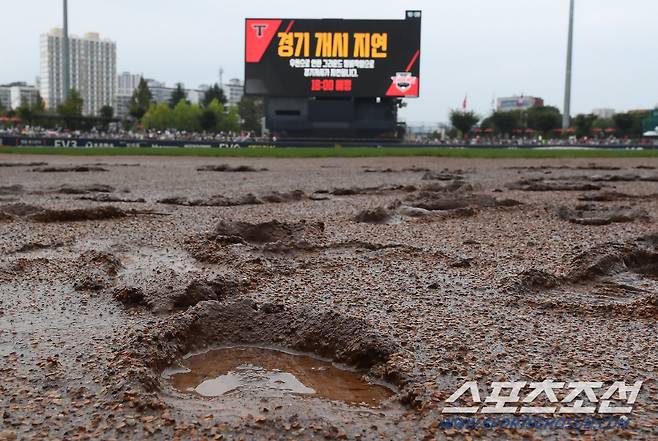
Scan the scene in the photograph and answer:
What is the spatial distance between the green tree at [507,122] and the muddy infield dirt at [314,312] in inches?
2382

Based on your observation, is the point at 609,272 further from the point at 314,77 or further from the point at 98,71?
the point at 98,71

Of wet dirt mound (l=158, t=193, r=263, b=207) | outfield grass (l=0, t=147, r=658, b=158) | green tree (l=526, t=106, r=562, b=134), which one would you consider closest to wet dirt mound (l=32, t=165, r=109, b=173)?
wet dirt mound (l=158, t=193, r=263, b=207)

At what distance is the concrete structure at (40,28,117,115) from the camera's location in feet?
405

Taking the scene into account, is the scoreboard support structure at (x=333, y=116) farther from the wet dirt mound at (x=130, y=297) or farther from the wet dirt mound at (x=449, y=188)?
the wet dirt mound at (x=130, y=297)

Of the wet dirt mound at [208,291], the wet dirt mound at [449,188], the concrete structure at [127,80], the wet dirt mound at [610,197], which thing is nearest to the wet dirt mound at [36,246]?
the wet dirt mound at [208,291]

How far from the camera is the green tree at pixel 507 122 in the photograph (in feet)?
214

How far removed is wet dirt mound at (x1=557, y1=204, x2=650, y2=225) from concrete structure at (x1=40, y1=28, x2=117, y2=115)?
404 feet

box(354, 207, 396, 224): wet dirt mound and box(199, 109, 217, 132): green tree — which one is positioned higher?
box(199, 109, 217, 132): green tree

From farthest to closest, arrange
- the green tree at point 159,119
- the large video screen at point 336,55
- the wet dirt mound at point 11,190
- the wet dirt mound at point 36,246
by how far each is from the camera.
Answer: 1. the green tree at point 159,119
2. the large video screen at point 336,55
3. the wet dirt mound at point 11,190
4. the wet dirt mound at point 36,246

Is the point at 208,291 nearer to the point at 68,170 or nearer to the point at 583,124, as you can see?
the point at 68,170

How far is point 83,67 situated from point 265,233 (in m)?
130

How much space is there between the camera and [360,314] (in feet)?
10.9

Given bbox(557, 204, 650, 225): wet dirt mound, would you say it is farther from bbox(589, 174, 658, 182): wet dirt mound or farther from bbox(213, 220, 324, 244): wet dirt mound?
bbox(589, 174, 658, 182): wet dirt mound

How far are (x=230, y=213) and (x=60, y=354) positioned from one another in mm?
4711
